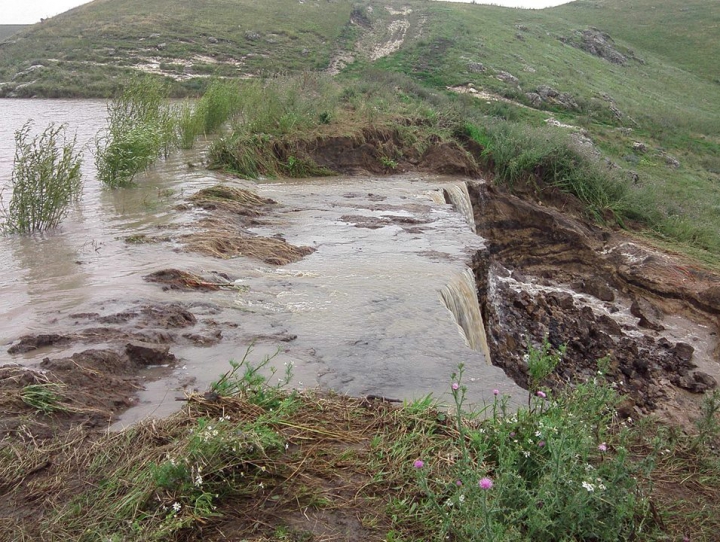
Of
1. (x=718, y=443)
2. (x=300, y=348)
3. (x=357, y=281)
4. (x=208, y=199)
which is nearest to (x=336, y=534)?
(x=300, y=348)

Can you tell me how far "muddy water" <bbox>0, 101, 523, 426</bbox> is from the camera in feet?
13.6

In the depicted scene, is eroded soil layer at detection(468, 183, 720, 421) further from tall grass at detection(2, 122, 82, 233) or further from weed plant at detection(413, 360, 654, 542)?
tall grass at detection(2, 122, 82, 233)

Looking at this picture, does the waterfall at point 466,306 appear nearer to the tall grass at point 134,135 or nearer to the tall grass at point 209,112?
the tall grass at point 134,135

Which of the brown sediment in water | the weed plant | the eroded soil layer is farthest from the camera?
the eroded soil layer

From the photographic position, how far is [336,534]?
2.59m

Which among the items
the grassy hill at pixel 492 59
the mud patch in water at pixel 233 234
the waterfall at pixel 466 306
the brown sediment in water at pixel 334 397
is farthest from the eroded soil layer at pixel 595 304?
the mud patch in water at pixel 233 234

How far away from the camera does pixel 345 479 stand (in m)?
2.95

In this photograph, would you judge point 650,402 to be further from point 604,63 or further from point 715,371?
point 604,63

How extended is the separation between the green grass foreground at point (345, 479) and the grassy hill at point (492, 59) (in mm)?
10733

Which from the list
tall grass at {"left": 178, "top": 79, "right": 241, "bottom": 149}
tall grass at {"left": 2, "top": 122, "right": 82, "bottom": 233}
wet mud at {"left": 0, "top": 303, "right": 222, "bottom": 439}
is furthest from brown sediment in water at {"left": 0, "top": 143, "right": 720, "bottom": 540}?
tall grass at {"left": 178, "top": 79, "right": 241, "bottom": 149}

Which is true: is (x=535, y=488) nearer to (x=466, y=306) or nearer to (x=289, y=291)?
(x=289, y=291)

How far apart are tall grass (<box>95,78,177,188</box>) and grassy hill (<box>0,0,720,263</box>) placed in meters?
8.70

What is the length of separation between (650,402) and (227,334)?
5752 millimetres

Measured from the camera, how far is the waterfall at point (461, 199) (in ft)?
38.9
